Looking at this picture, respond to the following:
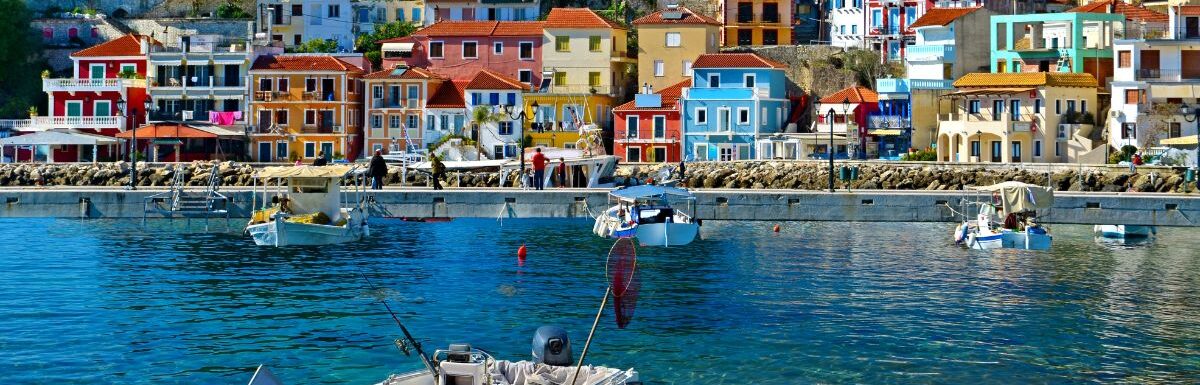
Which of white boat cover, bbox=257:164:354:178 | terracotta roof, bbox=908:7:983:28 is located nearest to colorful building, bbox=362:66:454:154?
terracotta roof, bbox=908:7:983:28

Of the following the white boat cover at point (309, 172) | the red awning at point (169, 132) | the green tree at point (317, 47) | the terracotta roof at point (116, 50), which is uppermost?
the green tree at point (317, 47)

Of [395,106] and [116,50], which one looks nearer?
[395,106]

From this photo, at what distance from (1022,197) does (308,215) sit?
71.1ft

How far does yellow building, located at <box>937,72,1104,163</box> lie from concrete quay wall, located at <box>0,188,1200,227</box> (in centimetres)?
1847

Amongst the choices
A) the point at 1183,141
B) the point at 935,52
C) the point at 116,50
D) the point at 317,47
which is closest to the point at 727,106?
the point at 935,52

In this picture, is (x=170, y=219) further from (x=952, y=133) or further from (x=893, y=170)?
(x=952, y=133)

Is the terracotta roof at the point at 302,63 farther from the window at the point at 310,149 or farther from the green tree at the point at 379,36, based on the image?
the green tree at the point at 379,36

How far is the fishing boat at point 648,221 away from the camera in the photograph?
49844 millimetres

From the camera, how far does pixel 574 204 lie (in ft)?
196

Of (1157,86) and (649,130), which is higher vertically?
(1157,86)

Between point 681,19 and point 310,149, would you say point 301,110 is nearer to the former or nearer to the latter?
point 310,149

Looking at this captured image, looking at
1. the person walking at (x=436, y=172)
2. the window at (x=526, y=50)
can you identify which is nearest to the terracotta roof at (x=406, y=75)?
the window at (x=526, y=50)

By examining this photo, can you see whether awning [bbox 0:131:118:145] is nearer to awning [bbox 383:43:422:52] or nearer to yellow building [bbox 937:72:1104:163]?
awning [bbox 383:43:422:52]

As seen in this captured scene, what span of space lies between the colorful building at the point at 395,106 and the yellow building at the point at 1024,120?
26638mm
